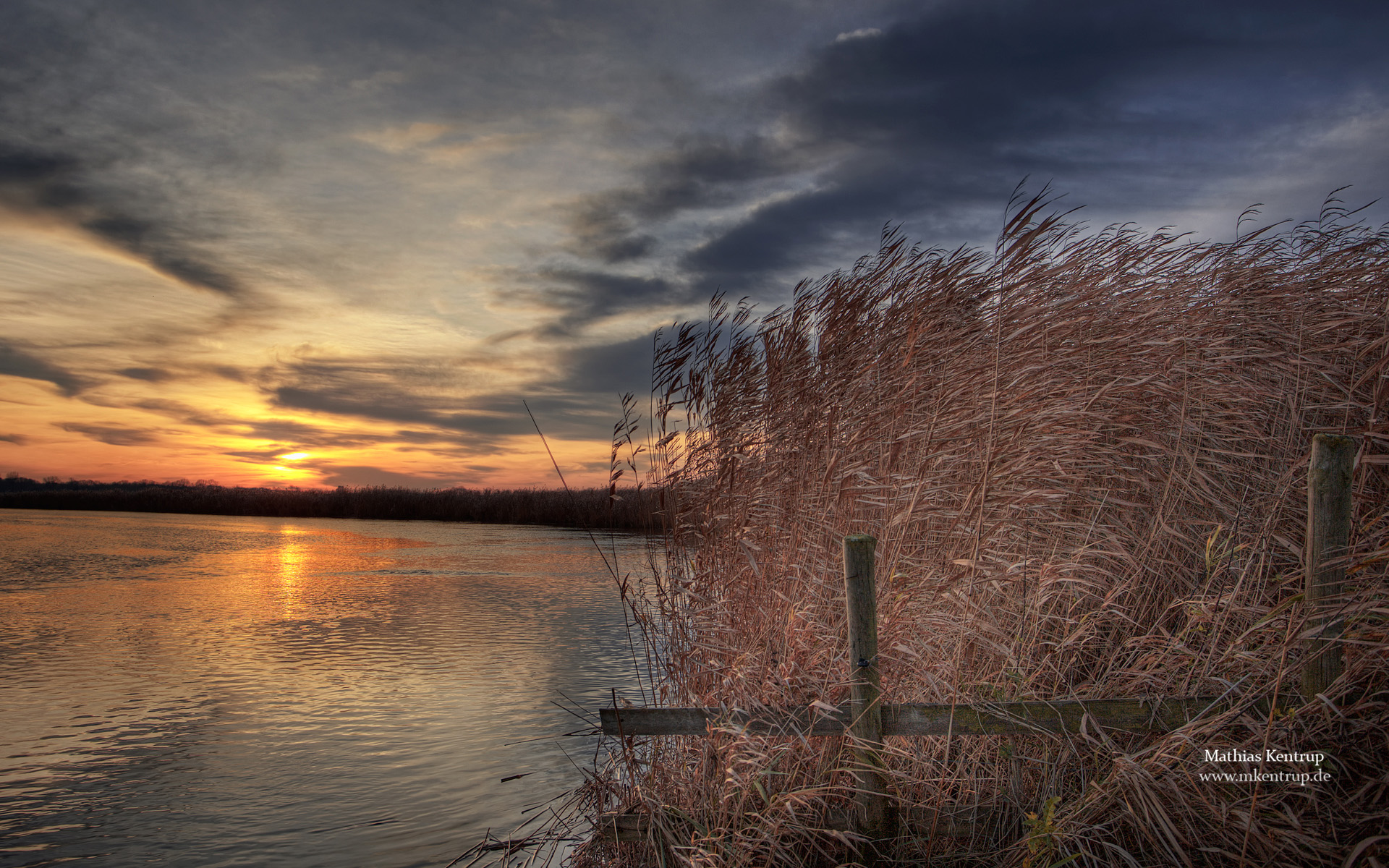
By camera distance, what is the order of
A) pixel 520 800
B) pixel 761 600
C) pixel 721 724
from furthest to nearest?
pixel 520 800
pixel 761 600
pixel 721 724

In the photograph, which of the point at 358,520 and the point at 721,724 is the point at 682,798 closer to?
the point at 721,724

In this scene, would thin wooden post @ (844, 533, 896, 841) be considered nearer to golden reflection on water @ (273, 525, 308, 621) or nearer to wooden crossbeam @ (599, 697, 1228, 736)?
wooden crossbeam @ (599, 697, 1228, 736)

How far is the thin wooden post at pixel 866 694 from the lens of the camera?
332cm

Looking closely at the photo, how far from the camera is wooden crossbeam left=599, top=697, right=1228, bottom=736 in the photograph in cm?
322

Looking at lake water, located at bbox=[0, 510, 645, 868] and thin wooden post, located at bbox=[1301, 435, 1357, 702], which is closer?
thin wooden post, located at bbox=[1301, 435, 1357, 702]

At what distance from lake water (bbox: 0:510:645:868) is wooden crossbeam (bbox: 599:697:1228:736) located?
8.03 ft

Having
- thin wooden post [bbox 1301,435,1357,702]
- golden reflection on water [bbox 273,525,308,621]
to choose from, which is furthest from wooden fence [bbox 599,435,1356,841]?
golden reflection on water [bbox 273,525,308,621]

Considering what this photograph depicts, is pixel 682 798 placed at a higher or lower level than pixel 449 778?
higher

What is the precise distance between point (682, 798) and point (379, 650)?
6.78 metres

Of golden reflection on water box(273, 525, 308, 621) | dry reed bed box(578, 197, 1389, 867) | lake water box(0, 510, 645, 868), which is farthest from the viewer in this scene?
golden reflection on water box(273, 525, 308, 621)

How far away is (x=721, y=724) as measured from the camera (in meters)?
3.40

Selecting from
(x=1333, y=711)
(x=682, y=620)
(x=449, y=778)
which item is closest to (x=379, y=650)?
(x=449, y=778)

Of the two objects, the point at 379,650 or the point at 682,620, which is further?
the point at 379,650

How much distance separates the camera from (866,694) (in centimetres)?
333
